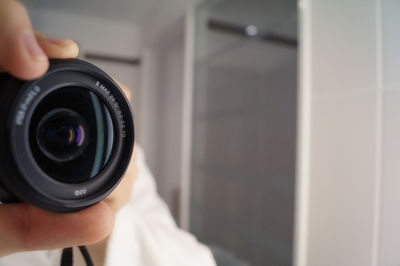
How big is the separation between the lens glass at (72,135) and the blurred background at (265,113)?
0.31m

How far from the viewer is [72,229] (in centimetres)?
21

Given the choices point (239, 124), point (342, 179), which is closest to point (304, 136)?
point (342, 179)

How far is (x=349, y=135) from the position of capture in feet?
1.22

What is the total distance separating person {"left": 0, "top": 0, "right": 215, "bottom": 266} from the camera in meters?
0.16

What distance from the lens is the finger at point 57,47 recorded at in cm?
19

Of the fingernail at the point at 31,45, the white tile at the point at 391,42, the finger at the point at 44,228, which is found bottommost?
the finger at the point at 44,228

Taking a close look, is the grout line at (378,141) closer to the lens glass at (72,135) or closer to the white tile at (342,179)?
the white tile at (342,179)

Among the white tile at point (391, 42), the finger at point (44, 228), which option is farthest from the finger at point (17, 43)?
the white tile at point (391, 42)

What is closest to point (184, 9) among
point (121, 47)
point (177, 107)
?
point (177, 107)

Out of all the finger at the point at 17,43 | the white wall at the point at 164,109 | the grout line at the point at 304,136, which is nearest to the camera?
the finger at the point at 17,43

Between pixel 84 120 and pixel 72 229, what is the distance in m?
0.10

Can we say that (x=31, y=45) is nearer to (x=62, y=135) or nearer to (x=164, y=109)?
(x=62, y=135)

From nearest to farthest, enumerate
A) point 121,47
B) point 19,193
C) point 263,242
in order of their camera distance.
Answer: point 19,193, point 263,242, point 121,47

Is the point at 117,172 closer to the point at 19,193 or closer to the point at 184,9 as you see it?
the point at 19,193
